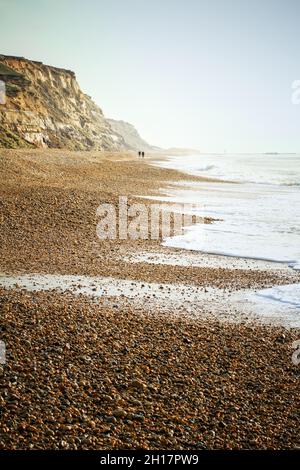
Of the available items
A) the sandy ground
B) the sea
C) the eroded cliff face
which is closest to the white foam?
the sandy ground

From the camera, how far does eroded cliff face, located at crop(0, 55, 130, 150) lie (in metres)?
64.9

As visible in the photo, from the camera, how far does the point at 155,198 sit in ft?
82.0

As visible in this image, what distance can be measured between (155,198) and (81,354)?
18711 millimetres

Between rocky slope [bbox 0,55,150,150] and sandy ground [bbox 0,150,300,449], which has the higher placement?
rocky slope [bbox 0,55,150,150]

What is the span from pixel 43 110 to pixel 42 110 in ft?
2.34

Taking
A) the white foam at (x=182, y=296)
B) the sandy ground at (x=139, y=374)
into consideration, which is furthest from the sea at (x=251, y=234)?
the sandy ground at (x=139, y=374)

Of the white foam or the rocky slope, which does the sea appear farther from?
the rocky slope

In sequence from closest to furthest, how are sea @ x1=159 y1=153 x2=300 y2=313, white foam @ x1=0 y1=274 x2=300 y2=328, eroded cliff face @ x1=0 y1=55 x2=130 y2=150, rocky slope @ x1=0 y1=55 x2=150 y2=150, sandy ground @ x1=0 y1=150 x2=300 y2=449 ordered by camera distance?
1. sandy ground @ x1=0 y1=150 x2=300 y2=449
2. white foam @ x1=0 y1=274 x2=300 y2=328
3. sea @ x1=159 y1=153 x2=300 y2=313
4. rocky slope @ x1=0 y1=55 x2=150 y2=150
5. eroded cliff face @ x1=0 y1=55 x2=130 y2=150

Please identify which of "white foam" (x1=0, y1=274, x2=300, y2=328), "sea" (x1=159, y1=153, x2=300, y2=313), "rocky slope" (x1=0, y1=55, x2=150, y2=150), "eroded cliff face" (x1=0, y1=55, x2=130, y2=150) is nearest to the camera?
"white foam" (x1=0, y1=274, x2=300, y2=328)

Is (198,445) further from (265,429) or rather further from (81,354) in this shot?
(81,354)

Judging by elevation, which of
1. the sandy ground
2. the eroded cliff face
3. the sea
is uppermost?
the eroded cliff face

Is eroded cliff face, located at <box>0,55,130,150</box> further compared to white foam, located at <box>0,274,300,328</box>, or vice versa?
eroded cliff face, located at <box>0,55,130,150</box>

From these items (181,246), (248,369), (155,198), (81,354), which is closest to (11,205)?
(181,246)

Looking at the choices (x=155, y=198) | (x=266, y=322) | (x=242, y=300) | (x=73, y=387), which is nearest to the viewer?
(x=73, y=387)
